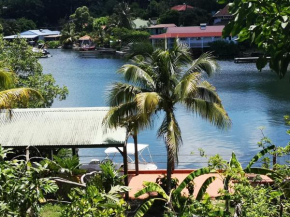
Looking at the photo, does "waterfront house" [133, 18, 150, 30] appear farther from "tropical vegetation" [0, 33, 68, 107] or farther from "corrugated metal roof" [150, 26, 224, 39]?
"tropical vegetation" [0, 33, 68, 107]

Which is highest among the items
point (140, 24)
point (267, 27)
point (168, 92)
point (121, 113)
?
point (267, 27)

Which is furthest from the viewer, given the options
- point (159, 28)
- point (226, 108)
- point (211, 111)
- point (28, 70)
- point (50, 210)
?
point (159, 28)

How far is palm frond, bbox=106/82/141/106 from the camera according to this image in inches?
514

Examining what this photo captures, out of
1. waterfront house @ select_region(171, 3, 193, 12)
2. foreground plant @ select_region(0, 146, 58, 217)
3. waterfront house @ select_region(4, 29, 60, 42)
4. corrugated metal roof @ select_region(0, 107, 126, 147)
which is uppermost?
waterfront house @ select_region(171, 3, 193, 12)

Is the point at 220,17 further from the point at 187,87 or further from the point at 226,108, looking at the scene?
the point at 187,87

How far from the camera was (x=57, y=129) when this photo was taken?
1457 centimetres

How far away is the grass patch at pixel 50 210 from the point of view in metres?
12.6

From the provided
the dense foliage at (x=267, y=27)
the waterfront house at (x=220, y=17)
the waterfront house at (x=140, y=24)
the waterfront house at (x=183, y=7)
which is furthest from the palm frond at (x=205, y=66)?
the waterfront house at (x=183, y=7)

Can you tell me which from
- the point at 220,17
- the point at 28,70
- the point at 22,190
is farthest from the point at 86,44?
the point at 22,190

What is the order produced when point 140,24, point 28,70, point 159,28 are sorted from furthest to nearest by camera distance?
point 140,24, point 159,28, point 28,70

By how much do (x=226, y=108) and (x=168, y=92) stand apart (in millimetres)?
20431

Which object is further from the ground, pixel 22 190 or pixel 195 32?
pixel 22 190

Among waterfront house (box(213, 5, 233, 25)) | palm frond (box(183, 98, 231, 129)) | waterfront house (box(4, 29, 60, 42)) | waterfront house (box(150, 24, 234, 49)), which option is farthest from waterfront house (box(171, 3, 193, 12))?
palm frond (box(183, 98, 231, 129))

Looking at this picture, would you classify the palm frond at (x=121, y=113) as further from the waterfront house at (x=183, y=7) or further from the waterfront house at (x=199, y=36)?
the waterfront house at (x=183, y=7)
